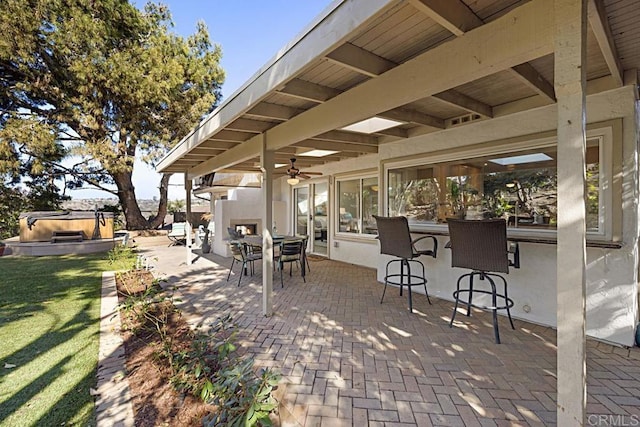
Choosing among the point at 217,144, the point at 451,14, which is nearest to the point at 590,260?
the point at 451,14

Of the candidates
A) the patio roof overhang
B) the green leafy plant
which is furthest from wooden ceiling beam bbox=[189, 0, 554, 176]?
the green leafy plant

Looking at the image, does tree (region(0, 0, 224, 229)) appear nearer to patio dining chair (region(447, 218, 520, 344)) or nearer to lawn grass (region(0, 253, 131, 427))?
lawn grass (region(0, 253, 131, 427))

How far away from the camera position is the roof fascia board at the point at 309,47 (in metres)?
1.55

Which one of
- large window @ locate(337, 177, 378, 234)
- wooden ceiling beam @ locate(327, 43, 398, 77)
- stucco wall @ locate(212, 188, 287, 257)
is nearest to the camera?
wooden ceiling beam @ locate(327, 43, 398, 77)

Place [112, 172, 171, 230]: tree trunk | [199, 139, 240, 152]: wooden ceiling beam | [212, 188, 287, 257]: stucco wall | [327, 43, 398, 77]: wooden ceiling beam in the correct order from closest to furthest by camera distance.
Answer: [327, 43, 398, 77]: wooden ceiling beam, [199, 139, 240, 152]: wooden ceiling beam, [212, 188, 287, 257]: stucco wall, [112, 172, 171, 230]: tree trunk

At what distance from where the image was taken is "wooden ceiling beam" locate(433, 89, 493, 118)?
9.77 feet

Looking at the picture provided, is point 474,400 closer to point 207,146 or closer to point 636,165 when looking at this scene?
point 636,165

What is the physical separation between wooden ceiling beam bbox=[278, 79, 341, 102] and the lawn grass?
112 inches

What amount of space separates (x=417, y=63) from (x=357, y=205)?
16.7 feet

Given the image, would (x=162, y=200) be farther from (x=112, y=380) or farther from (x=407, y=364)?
(x=407, y=364)

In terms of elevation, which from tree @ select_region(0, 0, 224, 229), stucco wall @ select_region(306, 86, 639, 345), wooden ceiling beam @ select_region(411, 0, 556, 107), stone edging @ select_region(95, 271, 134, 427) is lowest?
stone edging @ select_region(95, 271, 134, 427)

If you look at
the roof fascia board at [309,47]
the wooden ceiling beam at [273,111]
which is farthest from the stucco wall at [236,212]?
the roof fascia board at [309,47]

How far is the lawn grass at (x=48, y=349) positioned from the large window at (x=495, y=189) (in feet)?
15.0

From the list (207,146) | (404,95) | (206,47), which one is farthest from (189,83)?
(404,95)
